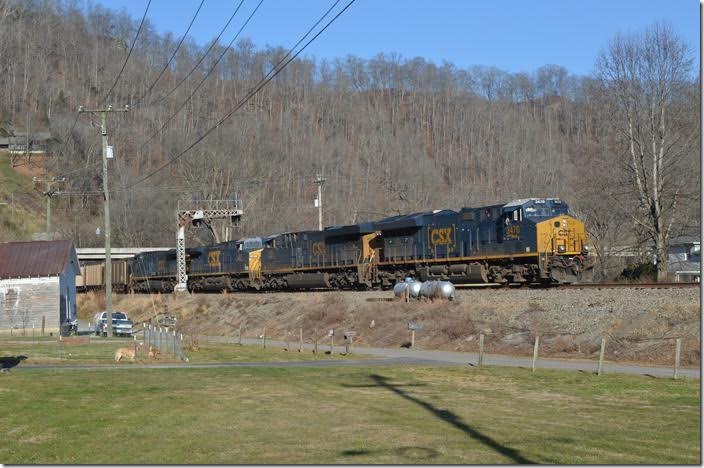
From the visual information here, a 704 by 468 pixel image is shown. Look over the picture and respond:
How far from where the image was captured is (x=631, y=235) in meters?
72.6

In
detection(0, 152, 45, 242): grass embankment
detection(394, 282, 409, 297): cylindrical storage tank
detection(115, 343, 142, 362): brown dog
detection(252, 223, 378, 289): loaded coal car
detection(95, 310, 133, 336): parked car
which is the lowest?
detection(95, 310, 133, 336): parked car

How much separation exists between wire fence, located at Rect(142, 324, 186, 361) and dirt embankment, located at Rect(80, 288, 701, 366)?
10537 millimetres

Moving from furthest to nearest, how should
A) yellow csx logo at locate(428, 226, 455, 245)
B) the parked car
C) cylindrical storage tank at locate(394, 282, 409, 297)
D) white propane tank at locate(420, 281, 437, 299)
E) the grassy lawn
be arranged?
the parked car → yellow csx logo at locate(428, 226, 455, 245) → cylindrical storage tank at locate(394, 282, 409, 297) → white propane tank at locate(420, 281, 437, 299) → the grassy lawn

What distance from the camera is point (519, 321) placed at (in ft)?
111

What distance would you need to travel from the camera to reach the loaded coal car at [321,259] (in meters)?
52.5

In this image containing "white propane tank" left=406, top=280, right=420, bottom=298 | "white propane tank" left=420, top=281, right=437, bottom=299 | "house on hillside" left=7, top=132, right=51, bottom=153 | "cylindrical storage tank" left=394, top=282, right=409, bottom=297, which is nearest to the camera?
"white propane tank" left=420, top=281, right=437, bottom=299

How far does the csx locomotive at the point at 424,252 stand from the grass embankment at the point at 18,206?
47.3 metres

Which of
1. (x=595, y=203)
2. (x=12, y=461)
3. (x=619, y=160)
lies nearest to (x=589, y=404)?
(x=12, y=461)

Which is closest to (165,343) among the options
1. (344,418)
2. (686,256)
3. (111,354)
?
(111,354)

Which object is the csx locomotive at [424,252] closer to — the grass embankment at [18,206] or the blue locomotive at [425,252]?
the blue locomotive at [425,252]

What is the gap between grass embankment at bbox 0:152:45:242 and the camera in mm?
109175

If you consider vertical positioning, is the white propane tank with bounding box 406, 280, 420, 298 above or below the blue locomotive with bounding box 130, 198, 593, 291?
below

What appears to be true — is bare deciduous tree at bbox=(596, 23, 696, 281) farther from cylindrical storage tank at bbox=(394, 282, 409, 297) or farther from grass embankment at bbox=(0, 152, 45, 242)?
grass embankment at bbox=(0, 152, 45, 242)

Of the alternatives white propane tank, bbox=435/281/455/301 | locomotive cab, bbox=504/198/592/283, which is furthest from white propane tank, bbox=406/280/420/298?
locomotive cab, bbox=504/198/592/283
